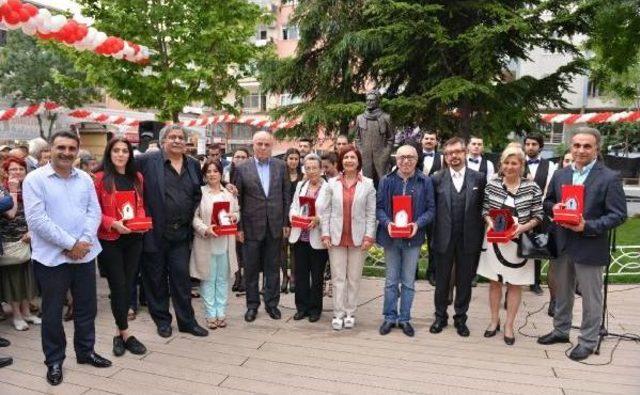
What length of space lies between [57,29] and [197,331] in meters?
6.77

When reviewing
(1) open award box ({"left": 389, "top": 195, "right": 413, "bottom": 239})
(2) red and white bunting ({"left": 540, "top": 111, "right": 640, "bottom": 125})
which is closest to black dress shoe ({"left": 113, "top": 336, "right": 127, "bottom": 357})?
(1) open award box ({"left": 389, "top": 195, "right": 413, "bottom": 239})

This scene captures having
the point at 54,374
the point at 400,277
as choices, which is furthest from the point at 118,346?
the point at 400,277

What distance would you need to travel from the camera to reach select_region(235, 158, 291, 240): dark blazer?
5.75 meters

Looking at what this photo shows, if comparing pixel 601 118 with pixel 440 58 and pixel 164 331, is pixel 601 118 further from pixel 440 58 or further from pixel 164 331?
pixel 164 331

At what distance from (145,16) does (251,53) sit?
11.1ft

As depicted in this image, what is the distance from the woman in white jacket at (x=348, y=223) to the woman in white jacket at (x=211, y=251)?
98 centimetres

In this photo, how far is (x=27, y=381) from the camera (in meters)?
4.25

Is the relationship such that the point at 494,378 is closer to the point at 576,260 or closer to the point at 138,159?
Answer: the point at 576,260

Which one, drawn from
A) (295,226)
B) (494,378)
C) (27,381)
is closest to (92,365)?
(27,381)

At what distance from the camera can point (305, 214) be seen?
5641 mm

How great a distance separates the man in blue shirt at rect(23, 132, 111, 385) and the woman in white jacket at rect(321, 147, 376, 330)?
219 centimetres

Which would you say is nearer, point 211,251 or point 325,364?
point 325,364

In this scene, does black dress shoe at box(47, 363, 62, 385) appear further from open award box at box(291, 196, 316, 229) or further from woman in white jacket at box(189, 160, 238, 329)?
open award box at box(291, 196, 316, 229)

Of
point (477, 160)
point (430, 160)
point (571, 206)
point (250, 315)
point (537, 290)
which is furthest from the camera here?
point (430, 160)
